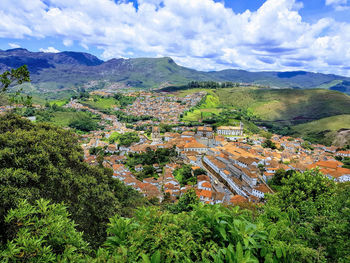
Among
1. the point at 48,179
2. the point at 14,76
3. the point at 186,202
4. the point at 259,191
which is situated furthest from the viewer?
the point at 259,191

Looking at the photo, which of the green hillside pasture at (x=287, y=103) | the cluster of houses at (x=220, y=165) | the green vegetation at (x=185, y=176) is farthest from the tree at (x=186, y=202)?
the green hillside pasture at (x=287, y=103)

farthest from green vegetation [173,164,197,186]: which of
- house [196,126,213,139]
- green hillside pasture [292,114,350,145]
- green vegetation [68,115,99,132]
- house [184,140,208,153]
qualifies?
green hillside pasture [292,114,350,145]

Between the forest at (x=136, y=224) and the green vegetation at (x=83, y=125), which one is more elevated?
the forest at (x=136, y=224)

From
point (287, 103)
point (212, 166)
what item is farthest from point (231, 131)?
point (287, 103)

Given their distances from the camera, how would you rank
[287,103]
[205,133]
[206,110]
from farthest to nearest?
[287,103]
[206,110]
[205,133]

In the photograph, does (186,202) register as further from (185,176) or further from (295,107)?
(295,107)

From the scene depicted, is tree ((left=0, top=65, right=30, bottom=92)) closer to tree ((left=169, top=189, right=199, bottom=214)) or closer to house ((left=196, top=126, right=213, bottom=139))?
tree ((left=169, top=189, right=199, bottom=214))

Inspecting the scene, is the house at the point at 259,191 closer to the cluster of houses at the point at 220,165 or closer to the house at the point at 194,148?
the cluster of houses at the point at 220,165

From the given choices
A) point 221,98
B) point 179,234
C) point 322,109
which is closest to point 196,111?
point 221,98
